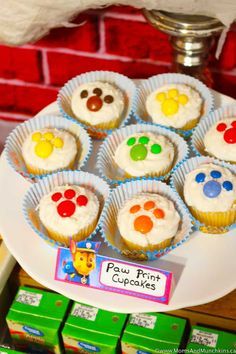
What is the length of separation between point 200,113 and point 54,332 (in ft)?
2.14

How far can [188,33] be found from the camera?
141 cm

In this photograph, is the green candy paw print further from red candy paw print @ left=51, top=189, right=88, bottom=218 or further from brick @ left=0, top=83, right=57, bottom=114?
brick @ left=0, top=83, right=57, bottom=114

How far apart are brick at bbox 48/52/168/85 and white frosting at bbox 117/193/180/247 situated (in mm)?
682

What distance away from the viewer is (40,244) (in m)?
1.31

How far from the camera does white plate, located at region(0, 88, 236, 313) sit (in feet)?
3.90

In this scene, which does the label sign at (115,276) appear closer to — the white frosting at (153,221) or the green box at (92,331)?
the white frosting at (153,221)

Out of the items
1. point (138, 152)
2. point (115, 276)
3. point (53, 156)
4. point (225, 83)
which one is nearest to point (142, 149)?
point (138, 152)

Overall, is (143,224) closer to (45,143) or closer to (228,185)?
(228,185)

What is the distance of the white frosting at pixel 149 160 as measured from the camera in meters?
1.44

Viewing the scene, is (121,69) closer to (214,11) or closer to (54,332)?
(214,11)

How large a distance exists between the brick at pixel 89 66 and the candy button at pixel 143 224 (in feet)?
2.44

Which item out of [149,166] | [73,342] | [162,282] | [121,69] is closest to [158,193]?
[149,166]

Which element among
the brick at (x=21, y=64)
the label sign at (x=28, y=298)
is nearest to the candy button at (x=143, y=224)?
the label sign at (x=28, y=298)

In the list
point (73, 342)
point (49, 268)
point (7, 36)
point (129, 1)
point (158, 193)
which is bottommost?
point (73, 342)
